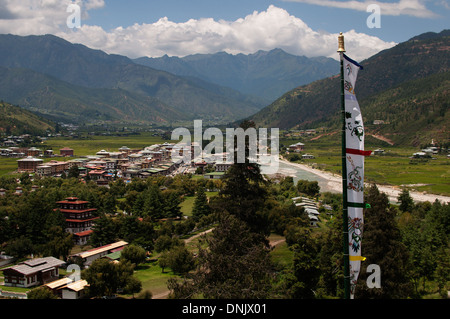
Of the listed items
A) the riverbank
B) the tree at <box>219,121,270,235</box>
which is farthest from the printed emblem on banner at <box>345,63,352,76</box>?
the riverbank

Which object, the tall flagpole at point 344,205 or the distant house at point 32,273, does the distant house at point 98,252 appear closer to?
the distant house at point 32,273

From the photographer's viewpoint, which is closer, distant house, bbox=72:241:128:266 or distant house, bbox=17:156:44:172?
distant house, bbox=72:241:128:266

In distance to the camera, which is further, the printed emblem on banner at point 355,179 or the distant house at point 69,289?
the distant house at point 69,289

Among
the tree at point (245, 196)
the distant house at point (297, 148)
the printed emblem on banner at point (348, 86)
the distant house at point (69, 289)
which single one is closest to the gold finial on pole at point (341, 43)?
the printed emblem on banner at point (348, 86)

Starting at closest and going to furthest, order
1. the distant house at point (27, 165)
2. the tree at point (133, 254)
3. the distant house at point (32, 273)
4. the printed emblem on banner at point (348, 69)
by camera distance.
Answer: the printed emblem on banner at point (348, 69) < the distant house at point (32, 273) < the tree at point (133, 254) < the distant house at point (27, 165)

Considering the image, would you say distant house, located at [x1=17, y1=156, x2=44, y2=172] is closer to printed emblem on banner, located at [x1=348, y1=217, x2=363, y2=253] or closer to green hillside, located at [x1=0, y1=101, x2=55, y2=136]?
green hillside, located at [x1=0, y1=101, x2=55, y2=136]

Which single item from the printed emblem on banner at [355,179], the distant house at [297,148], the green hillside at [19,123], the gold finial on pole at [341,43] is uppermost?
the green hillside at [19,123]
